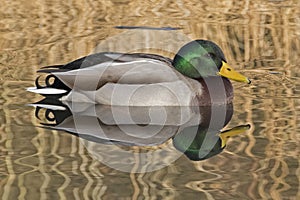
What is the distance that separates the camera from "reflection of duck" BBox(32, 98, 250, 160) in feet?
21.2

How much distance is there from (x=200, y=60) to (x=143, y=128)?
1.11m

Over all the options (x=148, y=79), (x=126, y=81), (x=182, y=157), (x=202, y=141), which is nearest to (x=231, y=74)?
(x=148, y=79)

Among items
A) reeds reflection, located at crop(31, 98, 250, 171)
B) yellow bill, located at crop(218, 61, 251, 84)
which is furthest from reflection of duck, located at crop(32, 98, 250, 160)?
yellow bill, located at crop(218, 61, 251, 84)

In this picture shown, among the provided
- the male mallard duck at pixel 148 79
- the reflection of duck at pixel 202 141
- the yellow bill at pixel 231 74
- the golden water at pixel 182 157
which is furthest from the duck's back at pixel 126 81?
the reflection of duck at pixel 202 141

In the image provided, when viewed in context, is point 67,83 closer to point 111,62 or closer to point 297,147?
point 111,62

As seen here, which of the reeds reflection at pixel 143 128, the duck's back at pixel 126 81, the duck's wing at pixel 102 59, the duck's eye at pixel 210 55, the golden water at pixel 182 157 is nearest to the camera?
the golden water at pixel 182 157

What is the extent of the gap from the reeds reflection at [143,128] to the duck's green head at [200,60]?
375mm

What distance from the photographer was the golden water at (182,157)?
17.5 ft

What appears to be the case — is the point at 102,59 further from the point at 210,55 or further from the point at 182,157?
the point at 182,157

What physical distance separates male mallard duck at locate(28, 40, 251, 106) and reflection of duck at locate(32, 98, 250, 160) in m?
0.08

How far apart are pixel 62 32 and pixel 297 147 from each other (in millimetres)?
4211

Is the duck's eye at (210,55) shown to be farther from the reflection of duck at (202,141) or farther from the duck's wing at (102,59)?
the reflection of duck at (202,141)

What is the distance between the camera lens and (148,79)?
24.3 ft

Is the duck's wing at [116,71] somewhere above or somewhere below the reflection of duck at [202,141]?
above
